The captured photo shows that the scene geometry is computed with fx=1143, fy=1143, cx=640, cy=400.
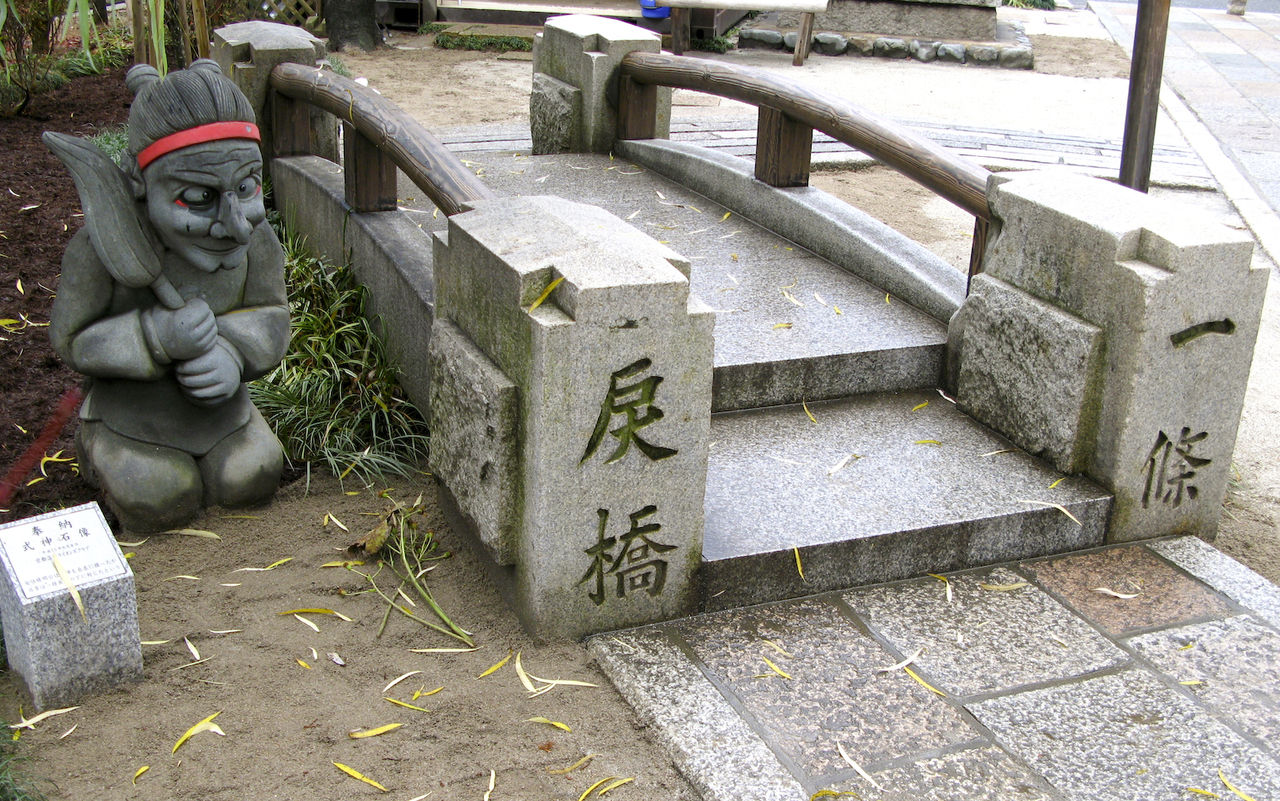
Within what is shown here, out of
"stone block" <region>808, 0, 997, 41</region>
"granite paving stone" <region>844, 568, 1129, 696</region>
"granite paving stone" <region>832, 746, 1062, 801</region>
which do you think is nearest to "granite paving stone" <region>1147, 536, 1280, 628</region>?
"granite paving stone" <region>844, 568, 1129, 696</region>

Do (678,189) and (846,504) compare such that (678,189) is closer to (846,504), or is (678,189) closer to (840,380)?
(840,380)

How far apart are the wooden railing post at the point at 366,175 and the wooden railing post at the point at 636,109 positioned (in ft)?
6.47

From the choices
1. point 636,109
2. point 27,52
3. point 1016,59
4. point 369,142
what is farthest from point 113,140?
point 1016,59

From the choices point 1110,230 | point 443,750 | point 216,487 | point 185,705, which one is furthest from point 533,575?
point 1110,230

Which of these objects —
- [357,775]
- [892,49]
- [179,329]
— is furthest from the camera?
[892,49]

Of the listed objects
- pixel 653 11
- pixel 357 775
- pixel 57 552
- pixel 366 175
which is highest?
pixel 653 11

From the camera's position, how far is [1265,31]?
16.6 metres

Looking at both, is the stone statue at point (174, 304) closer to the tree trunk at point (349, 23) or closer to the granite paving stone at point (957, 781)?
the granite paving stone at point (957, 781)

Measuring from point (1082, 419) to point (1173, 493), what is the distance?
392mm

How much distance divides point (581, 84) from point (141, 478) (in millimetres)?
3776

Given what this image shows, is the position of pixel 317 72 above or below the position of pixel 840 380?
above

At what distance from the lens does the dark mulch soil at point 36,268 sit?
402 cm

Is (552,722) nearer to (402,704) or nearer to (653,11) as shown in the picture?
(402,704)

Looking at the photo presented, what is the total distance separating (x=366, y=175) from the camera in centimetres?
477
